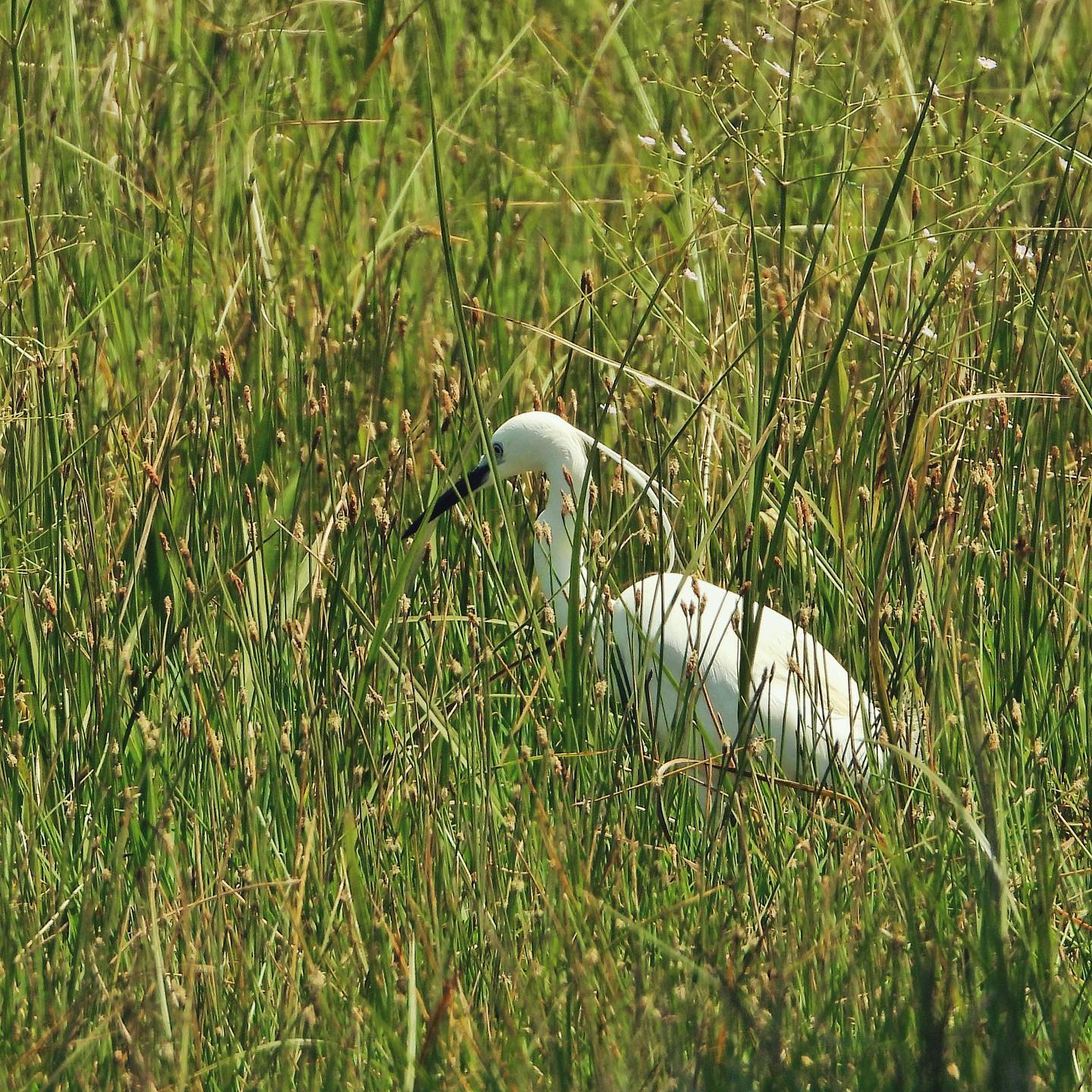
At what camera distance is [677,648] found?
284cm

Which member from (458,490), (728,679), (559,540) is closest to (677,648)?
(728,679)

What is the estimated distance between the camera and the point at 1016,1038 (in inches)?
52.9

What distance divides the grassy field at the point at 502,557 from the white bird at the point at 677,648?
0.23 feet

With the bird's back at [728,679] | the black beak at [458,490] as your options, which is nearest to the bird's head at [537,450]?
the black beak at [458,490]

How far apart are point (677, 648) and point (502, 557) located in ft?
1.24

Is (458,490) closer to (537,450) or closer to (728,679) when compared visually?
(537,450)

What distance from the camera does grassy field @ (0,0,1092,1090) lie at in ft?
5.43

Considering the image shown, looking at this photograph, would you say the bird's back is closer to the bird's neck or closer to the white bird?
the white bird

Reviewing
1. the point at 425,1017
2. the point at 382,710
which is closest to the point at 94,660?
the point at 382,710

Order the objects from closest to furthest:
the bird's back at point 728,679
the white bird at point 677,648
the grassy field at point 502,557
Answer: the grassy field at point 502,557
the white bird at point 677,648
the bird's back at point 728,679

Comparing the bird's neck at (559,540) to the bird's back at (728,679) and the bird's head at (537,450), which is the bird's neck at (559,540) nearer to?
the bird's head at (537,450)

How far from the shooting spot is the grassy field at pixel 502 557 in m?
1.65

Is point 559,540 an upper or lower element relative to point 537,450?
lower

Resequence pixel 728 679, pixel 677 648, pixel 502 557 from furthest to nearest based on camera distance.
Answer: pixel 502 557
pixel 677 648
pixel 728 679
